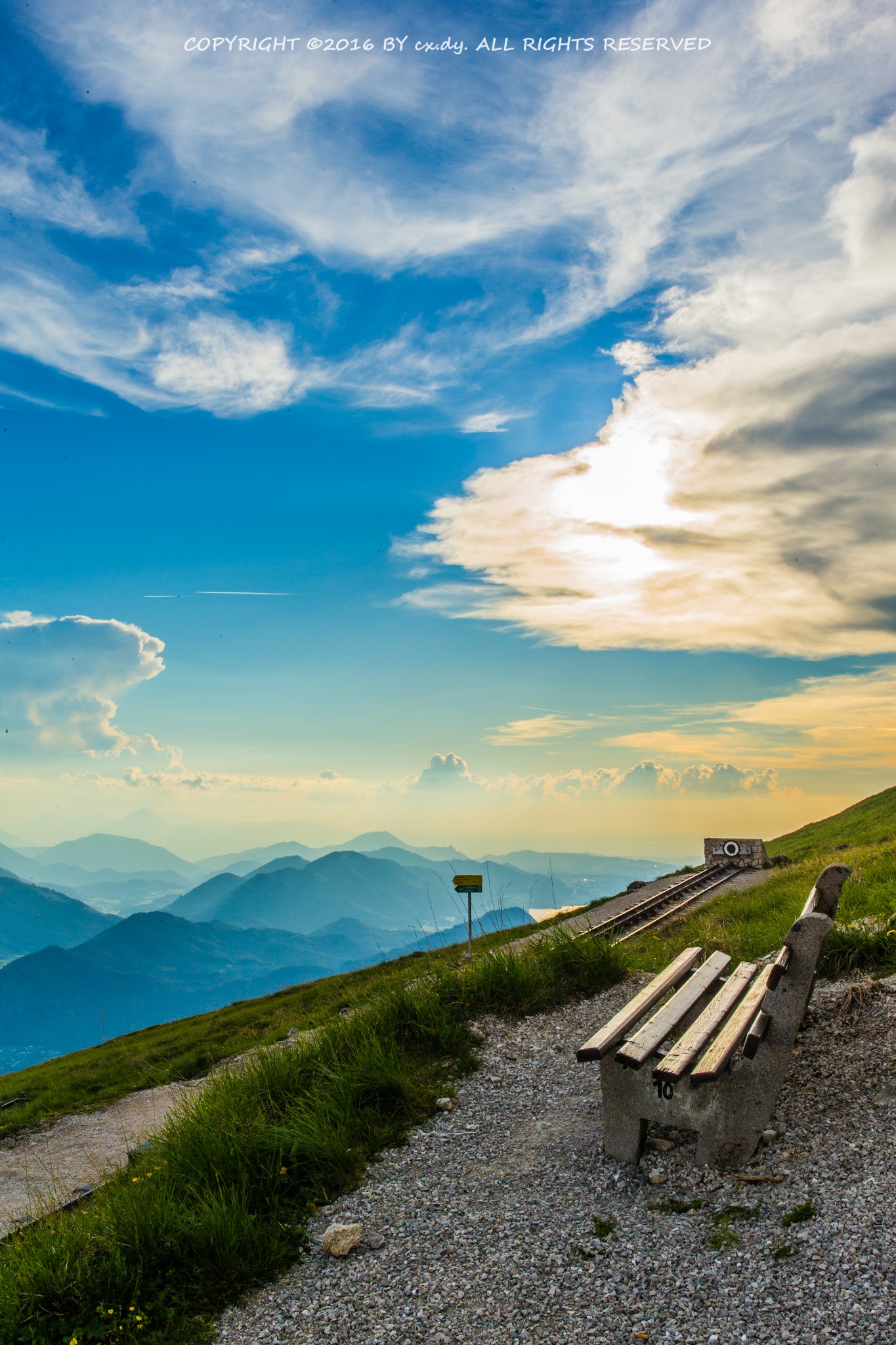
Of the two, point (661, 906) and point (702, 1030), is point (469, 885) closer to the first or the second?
point (702, 1030)

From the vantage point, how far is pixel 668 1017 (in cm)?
568

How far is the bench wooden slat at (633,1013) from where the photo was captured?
5.13m

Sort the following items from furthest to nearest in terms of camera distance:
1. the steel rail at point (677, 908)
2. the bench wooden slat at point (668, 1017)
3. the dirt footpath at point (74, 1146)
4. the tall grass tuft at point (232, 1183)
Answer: the steel rail at point (677, 908) → the dirt footpath at point (74, 1146) → the bench wooden slat at point (668, 1017) → the tall grass tuft at point (232, 1183)

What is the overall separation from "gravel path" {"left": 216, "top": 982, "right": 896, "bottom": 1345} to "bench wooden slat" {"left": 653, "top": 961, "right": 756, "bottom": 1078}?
2.40 feet

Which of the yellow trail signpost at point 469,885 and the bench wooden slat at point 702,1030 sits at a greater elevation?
the yellow trail signpost at point 469,885

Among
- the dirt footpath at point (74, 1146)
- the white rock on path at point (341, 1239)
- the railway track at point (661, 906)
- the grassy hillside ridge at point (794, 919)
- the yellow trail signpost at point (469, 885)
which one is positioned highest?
the yellow trail signpost at point (469, 885)

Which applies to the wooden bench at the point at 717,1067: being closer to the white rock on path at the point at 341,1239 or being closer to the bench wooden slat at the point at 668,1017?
the bench wooden slat at the point at 668,1017

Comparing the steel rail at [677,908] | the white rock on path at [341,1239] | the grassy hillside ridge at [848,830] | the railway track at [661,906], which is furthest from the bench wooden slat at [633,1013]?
the grassy hillside ridge at [848,830]

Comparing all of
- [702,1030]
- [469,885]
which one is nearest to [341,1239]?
[702,1030]

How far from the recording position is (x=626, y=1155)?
17.7 ft

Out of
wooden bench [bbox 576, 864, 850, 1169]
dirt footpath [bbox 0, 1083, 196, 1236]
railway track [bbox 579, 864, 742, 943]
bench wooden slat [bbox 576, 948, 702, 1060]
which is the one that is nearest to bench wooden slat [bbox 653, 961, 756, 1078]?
wooden bench [bbox 576, 864, 850, 1169]

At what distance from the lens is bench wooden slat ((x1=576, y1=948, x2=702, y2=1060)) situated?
16.8ft

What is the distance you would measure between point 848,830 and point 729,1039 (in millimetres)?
→ 42168

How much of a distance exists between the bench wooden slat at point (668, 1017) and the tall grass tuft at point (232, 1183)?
2.25 m
